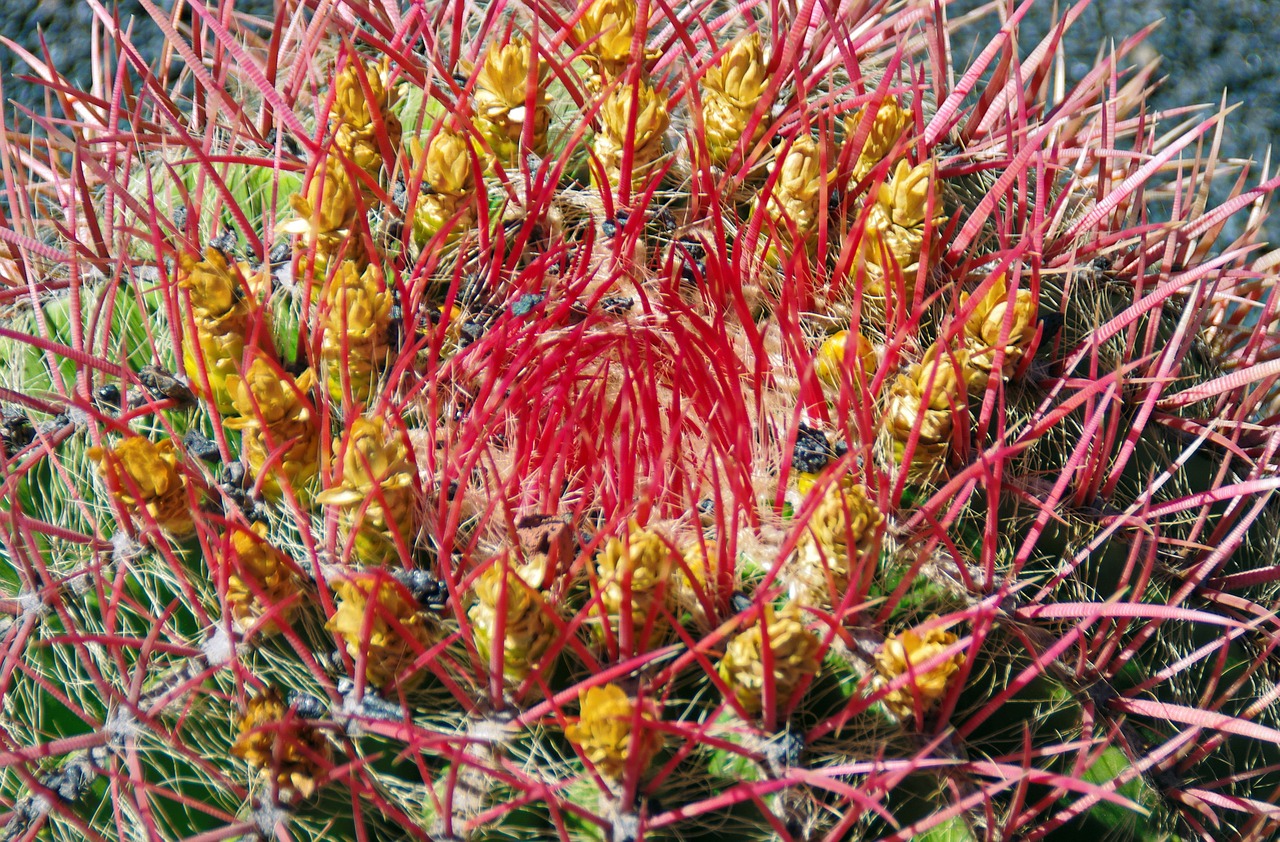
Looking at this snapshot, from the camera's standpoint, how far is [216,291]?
0.56 meters

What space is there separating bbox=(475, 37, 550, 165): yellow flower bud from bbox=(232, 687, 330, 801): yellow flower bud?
330 millimetres

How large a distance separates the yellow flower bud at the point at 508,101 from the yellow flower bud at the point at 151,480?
25 centimetres

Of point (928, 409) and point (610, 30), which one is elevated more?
point (610, 30)

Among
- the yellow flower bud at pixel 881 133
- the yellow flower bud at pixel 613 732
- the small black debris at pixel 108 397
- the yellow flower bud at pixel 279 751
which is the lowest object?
the yellow flower bud at pixel 279 751

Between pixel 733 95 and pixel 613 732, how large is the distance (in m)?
0.37

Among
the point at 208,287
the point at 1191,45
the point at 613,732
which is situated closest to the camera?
the point at 613,732

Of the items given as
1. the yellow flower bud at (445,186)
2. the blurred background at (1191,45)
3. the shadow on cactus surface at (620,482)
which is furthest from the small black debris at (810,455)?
the blurred background at (1191,45)

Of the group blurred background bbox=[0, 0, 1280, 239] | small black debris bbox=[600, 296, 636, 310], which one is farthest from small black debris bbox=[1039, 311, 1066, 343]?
blurred background bbox=[0, 0, 1280, 239]

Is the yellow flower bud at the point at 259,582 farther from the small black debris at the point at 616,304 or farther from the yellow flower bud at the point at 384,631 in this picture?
the small black debris at the point at 616,304

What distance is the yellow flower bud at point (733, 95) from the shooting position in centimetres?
63

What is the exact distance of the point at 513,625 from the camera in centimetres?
48

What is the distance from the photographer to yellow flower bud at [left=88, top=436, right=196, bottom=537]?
1.73 ft

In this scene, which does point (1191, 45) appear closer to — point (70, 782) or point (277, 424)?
point (277, 424)

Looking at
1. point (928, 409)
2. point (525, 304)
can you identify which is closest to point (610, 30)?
point (525, 304)
